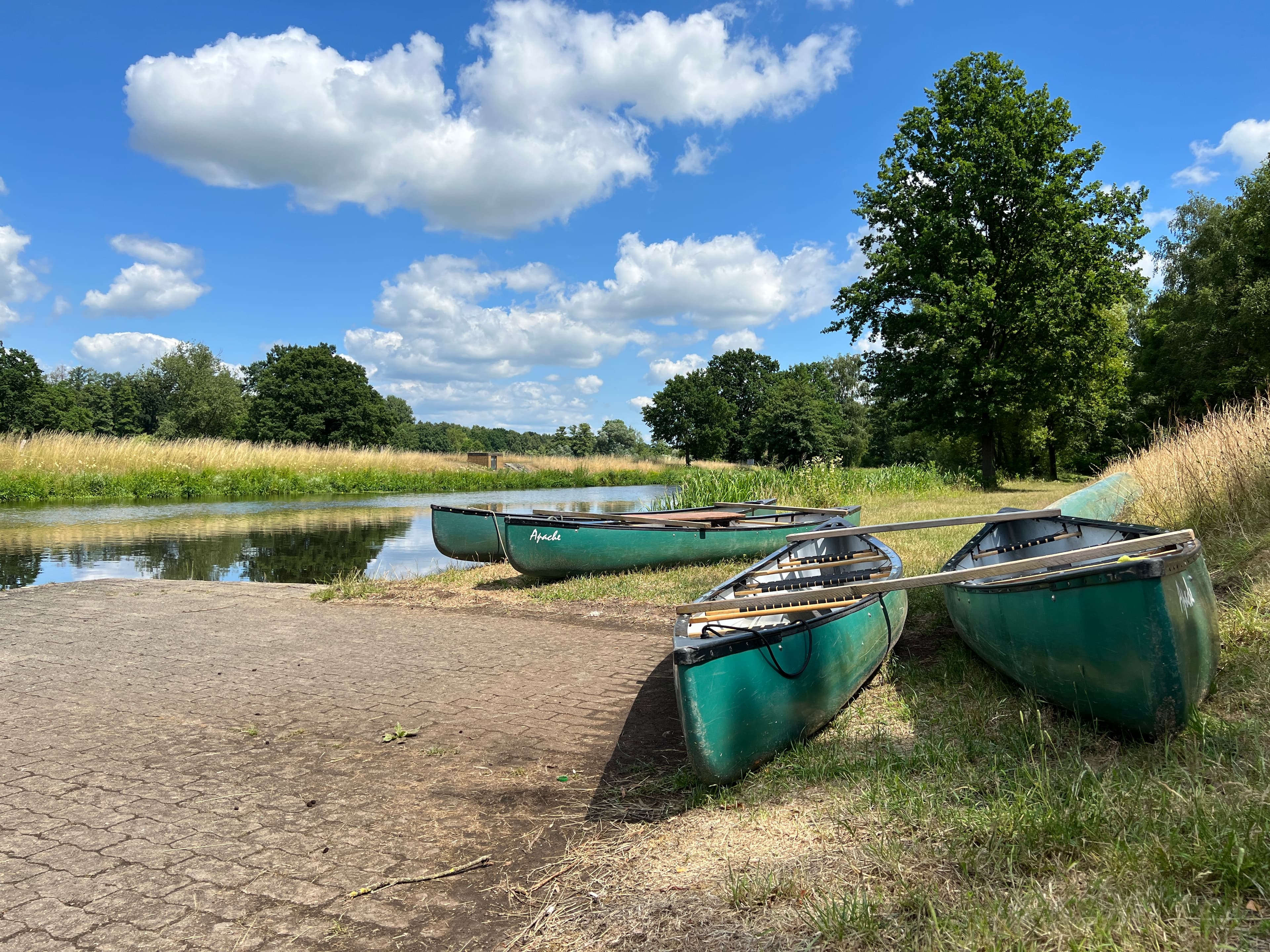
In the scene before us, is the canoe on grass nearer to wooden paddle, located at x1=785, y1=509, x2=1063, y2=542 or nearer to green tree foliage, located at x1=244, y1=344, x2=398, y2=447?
wooden paddle, located at x1=785, y1=509, x2=1063, y2=542

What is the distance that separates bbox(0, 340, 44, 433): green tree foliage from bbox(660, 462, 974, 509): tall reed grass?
48707mm

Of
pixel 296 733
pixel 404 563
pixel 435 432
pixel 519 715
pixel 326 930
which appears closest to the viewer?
pixel 326 930

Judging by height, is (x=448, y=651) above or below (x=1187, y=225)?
below

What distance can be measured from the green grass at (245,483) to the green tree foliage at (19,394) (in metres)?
31.3

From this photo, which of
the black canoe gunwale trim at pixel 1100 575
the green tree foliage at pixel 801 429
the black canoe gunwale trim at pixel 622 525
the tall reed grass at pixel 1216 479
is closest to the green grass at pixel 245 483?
the green tree foliage at pixel 801 429

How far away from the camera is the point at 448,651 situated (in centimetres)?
632

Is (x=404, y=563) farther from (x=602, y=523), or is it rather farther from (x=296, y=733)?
(x=296, y=733)

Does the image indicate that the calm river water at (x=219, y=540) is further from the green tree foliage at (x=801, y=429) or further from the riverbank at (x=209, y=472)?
the green tree foliage at (x=801, y=429)

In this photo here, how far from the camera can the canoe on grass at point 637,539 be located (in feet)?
29.5

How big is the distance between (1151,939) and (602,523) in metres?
7.98

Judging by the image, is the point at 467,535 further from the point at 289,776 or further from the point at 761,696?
the point at 761,696

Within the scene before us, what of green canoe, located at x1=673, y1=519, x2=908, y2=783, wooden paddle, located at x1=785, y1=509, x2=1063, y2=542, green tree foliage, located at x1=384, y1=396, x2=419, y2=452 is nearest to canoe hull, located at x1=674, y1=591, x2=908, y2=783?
green canoe, located at x1=673, y1=519, x2=908, y2=783

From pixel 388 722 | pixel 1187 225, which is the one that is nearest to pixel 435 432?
pixel 1187 225

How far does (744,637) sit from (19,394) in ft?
200
